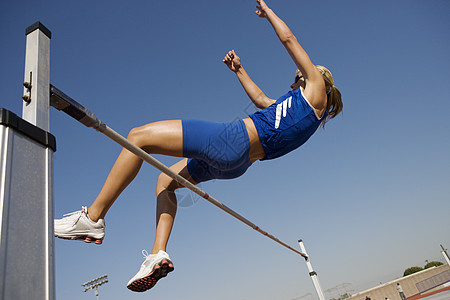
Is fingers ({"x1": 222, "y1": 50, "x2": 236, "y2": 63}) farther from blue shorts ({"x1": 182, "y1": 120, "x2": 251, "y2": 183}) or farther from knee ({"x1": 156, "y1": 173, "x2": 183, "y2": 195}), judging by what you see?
knee ({"x1": 156, "y1": 173, "x2": 183, "y2": 195})

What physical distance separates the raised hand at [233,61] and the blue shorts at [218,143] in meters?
1.04

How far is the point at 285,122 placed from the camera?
5.90ft

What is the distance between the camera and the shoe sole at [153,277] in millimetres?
1612

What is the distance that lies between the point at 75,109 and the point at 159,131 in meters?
0.51

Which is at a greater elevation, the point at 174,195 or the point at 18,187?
the point at 174,195

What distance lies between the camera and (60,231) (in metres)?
1.43

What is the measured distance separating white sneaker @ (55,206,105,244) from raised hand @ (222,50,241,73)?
5.53ft

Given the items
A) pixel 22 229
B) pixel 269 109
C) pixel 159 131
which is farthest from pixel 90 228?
pixel 269 109

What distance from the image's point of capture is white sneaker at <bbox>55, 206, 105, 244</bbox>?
143 centimetres

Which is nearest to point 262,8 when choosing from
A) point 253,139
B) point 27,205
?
point 253,139

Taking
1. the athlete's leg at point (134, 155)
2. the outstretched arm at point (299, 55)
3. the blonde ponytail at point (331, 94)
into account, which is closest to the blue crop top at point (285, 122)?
the outstretched arm at point (299, 55)

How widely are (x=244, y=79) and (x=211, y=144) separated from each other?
3.98ft

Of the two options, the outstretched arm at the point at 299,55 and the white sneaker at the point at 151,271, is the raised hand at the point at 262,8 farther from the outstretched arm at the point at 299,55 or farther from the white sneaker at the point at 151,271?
the white sneaker at the point at 151,271

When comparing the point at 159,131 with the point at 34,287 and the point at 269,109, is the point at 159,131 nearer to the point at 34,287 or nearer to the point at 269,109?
the point at 269,109
